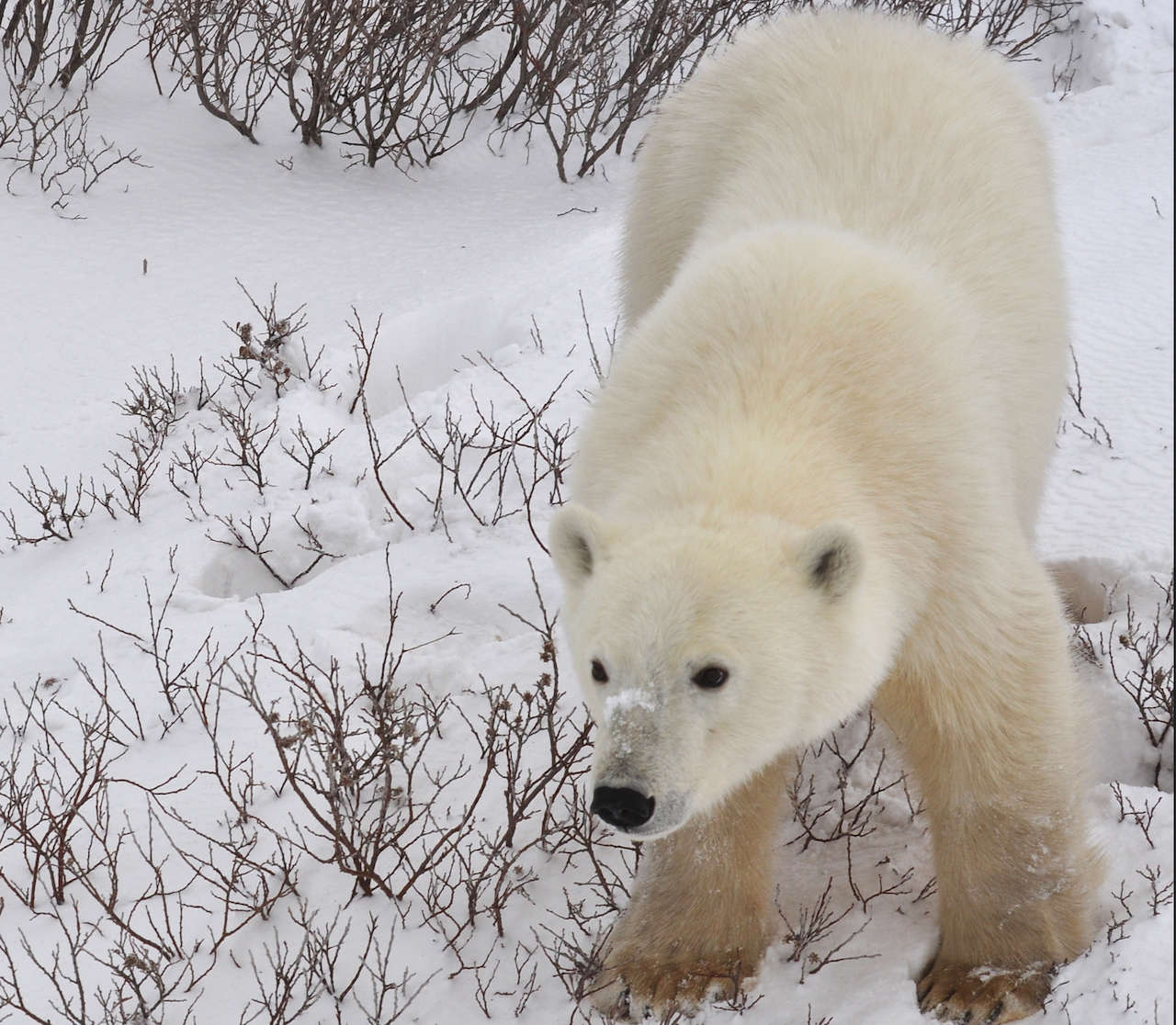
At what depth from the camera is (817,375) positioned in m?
2.43

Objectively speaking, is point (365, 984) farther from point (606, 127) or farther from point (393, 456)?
point (606, 127)

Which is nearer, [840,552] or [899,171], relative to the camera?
[840,552]

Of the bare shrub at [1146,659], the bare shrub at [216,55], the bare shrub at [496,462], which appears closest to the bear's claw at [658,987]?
the bare shrub at [1146,659]

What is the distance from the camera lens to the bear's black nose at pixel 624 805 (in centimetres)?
195

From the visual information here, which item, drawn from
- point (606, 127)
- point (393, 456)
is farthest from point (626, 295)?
Answer: point (606, 127)

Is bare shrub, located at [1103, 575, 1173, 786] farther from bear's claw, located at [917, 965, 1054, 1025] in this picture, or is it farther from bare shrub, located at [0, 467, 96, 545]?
bare shrub, located at [0, 467, 96, 545]

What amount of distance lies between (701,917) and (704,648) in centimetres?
102

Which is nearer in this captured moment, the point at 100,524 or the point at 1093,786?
the point at 1093,786

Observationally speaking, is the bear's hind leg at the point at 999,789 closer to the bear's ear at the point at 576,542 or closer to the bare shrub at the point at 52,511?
the bear's ear at the point at 576,542

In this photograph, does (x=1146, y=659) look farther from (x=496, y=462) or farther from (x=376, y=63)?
(x=376, y=63)

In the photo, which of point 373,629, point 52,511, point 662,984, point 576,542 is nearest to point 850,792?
point 662,984

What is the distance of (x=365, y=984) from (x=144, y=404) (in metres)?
3.59

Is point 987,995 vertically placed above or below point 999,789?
below

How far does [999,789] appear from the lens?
8.21 ft
